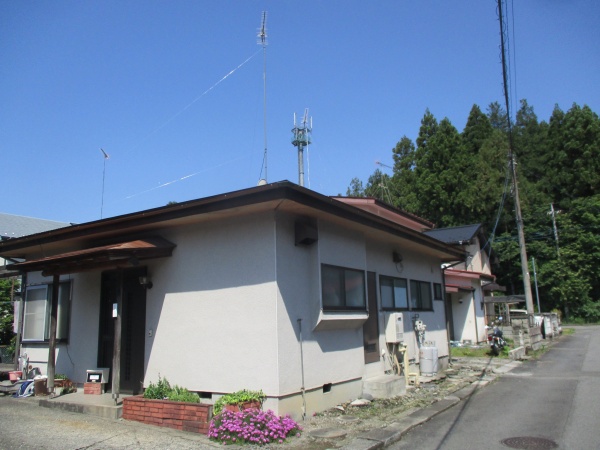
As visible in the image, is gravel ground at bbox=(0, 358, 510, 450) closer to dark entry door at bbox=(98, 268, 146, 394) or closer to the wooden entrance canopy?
dark entry door at bbox=(98, 268, 146, 394)

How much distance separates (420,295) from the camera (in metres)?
12.3

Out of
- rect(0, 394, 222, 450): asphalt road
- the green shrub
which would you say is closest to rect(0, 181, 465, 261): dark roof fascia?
the green shrub

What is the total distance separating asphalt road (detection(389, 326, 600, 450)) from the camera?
591cm

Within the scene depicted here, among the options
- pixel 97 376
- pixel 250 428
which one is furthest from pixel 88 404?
pixel 250 428

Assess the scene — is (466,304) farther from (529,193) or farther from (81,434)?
(529,193)

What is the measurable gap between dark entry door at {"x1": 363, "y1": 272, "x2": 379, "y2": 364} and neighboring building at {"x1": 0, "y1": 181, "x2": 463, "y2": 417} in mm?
41

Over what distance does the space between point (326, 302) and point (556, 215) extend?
1681 inches

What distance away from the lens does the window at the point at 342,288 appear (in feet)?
24.9

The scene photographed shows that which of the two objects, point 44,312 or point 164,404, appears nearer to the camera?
point 164,404

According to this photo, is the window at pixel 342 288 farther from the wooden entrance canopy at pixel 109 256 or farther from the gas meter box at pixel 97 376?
the gas meter box at pixel 97 376

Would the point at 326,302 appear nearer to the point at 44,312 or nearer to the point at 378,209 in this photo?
the point at 44,312

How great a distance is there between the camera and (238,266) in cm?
707

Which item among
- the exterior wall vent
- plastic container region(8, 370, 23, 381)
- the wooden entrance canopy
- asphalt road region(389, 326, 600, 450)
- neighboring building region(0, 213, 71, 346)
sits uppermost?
neighboring building region(0, 213, 71, 346)

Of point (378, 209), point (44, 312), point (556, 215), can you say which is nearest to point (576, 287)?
point (556, 215)
